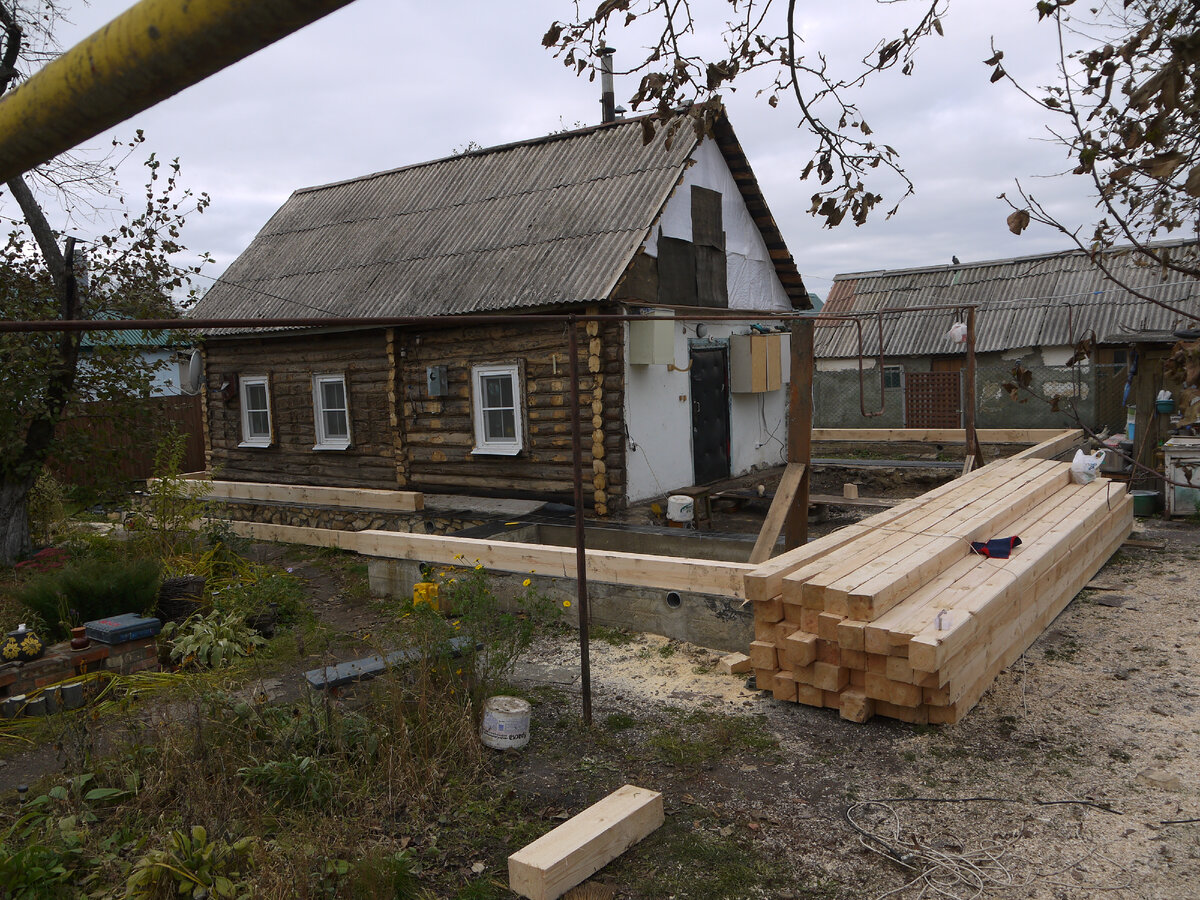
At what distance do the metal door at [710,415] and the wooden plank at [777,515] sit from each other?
Result: 4.93 m

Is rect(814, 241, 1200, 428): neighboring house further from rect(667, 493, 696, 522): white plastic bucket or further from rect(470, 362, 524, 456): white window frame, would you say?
rect(470, 362, 524, 456): white window frame

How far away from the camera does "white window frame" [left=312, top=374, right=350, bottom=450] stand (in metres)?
14.3

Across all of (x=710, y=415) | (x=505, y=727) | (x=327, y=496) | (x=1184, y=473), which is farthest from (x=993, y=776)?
(x=327, y=496)

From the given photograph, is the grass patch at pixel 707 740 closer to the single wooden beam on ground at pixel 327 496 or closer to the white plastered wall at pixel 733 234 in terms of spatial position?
the single wooden beam on ground at pixel 327 496

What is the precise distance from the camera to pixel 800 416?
7.95m

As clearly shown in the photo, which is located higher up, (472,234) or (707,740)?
(472,234)

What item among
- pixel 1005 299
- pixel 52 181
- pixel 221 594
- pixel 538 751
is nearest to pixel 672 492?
pixel 221 594

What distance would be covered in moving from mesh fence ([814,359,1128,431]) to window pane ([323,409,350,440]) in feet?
32.4

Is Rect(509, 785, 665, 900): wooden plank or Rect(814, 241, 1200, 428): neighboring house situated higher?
Rect(814, 241, 1200, 428): neighboring house

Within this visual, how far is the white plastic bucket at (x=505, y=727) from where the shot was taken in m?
5.16

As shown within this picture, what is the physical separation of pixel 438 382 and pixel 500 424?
1.14 meters

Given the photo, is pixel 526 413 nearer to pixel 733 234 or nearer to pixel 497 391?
pixel 497 391

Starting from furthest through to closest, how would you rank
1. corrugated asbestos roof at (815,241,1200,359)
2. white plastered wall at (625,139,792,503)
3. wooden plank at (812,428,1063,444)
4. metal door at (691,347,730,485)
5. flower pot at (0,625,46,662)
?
corrugated asbestos roof at (815,241,1200,359) < wooden plank at (812,428,1063,444) < metal door at (691,347,730,485) < white plastered wall at (625,139,792,503) < flower pot at (0,625,46,662)

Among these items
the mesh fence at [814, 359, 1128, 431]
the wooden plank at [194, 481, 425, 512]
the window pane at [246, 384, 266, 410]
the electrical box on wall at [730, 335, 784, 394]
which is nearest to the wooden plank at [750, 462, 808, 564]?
the electrical box on wall at [730, 335, 784, 394]
